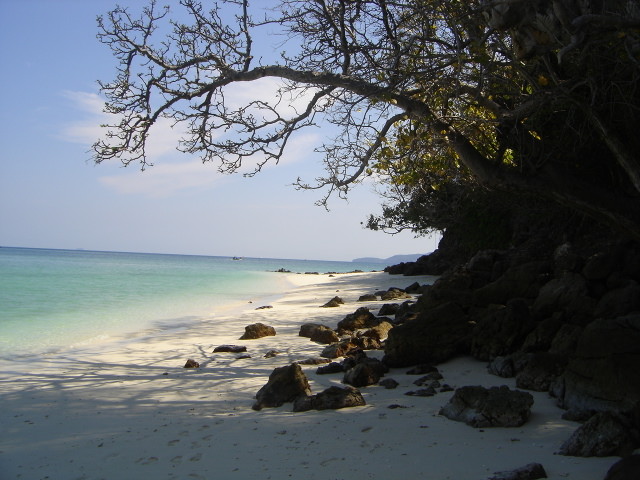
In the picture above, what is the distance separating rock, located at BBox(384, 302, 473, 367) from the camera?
6.59m

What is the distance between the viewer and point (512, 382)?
5668 millimetres

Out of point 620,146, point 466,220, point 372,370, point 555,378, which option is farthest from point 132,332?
point 466,220

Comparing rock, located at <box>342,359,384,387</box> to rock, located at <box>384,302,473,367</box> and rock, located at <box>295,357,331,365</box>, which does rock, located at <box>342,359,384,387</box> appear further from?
rock, located at <box>295,357,331,365</box>

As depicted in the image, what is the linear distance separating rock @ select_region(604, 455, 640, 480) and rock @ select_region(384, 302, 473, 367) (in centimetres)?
353

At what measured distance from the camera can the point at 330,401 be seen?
5.13 metres

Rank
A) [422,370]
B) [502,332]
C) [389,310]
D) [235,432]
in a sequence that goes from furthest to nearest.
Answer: [389,310] < [502,332] < [422,370] < [235,432]

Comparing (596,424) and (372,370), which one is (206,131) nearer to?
(372,370)

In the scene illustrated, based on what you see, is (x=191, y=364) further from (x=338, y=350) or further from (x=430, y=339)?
(x=430, y=339)

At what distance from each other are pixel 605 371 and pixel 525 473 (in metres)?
1.57

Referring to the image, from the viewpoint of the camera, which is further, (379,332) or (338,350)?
(379,332)

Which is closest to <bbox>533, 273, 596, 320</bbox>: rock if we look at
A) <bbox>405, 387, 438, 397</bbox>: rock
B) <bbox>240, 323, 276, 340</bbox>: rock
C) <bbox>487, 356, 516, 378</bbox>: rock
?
<bbox>487, 356, 516, 378</bbox>: rock

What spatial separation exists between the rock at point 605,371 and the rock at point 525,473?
109 centimetres

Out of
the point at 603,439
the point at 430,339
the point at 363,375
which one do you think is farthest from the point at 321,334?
the point at 603,439

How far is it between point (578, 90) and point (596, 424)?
4.53 meters
